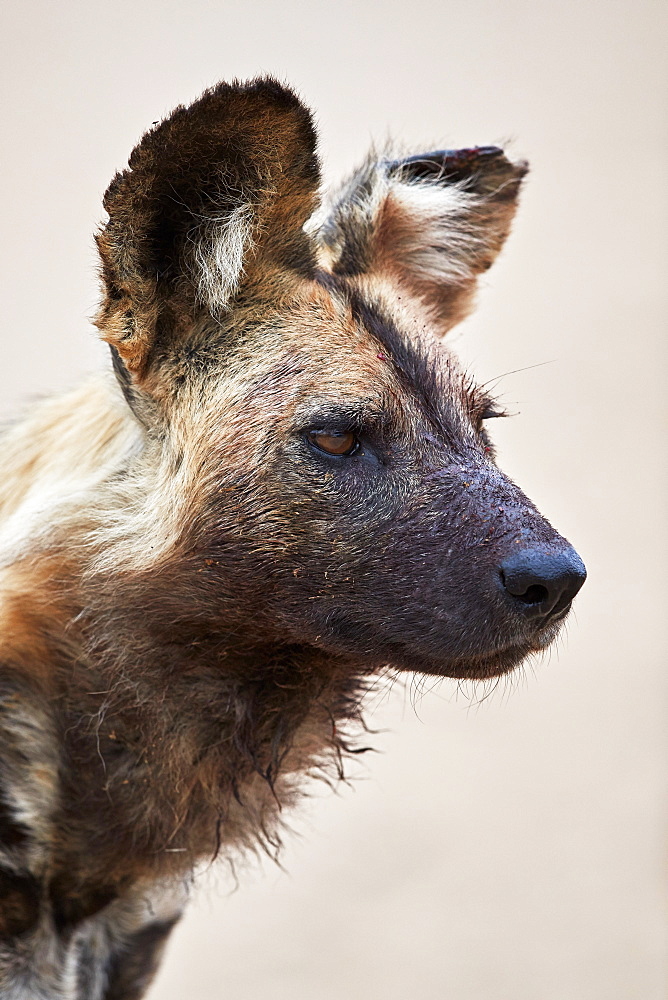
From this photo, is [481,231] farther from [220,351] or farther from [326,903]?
[326,903]

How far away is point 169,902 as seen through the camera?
3.59 metres

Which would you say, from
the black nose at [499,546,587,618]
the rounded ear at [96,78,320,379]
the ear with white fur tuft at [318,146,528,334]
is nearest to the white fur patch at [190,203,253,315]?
the rounded ear at [96,78,320,379]

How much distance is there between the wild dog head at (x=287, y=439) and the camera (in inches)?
109

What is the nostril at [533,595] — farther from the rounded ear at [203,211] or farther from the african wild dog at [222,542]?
the rounded ear at [203,211]

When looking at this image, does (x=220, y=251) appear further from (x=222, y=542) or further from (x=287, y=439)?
(x=222, y=542)

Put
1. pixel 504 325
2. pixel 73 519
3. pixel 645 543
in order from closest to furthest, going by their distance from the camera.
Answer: pixel 73 519
pixel 645 543
pixel 504 325

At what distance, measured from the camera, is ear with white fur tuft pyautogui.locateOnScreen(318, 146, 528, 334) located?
342 cm

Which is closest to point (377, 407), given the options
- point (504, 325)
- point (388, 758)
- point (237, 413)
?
point (237, 413)

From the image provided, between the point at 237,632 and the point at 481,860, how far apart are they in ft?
15.4

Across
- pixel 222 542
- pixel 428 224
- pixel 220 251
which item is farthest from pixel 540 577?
pixel 428 224

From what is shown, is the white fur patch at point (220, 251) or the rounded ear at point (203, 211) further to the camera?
the white fur patch at point (220, 251)

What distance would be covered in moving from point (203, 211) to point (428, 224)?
2.77 feet

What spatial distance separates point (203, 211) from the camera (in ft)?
9.74

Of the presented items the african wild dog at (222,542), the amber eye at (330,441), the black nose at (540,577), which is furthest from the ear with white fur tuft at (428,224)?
the black nose at (540,577)
